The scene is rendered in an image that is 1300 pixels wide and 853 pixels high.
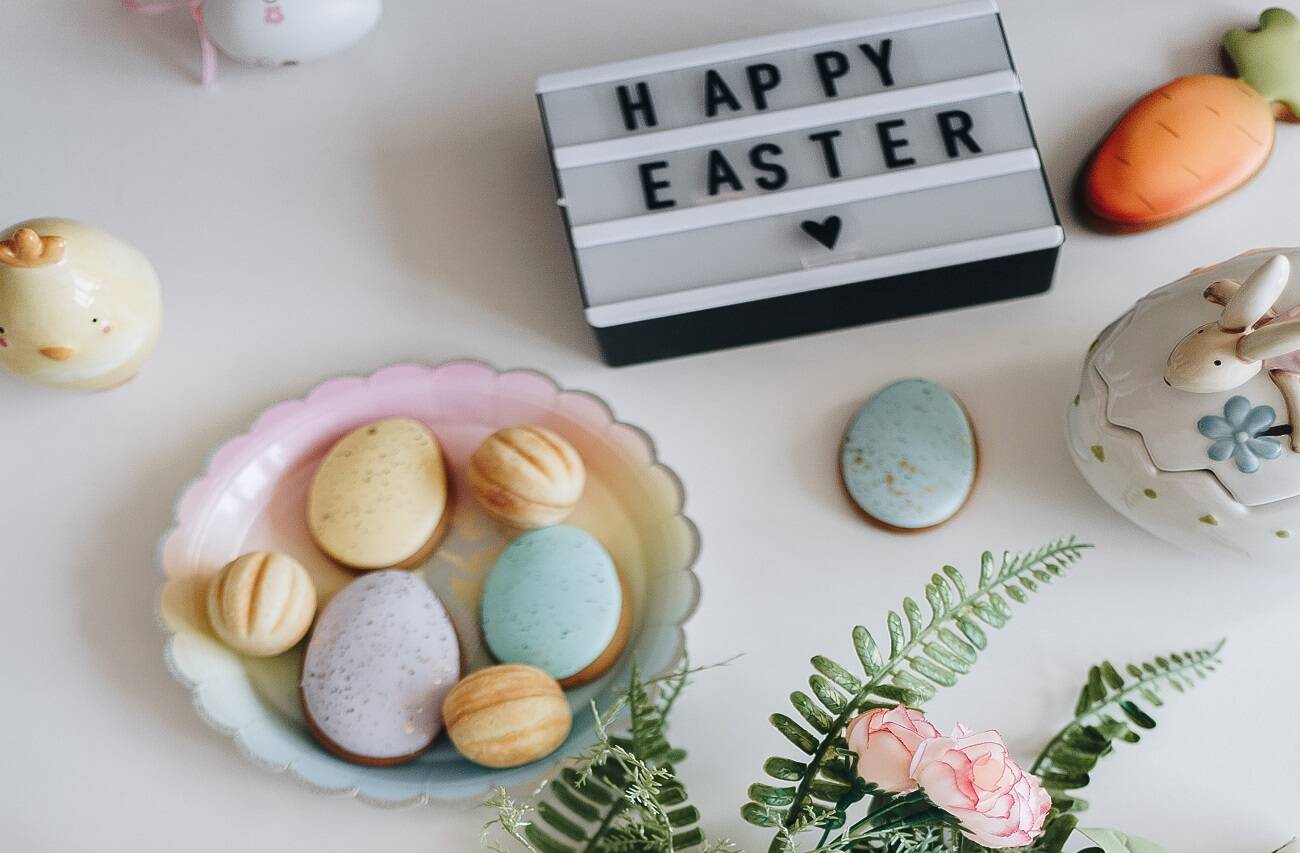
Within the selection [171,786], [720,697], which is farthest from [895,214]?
[171,786]

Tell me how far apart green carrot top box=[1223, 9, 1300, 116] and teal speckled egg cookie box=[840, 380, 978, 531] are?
0.29m

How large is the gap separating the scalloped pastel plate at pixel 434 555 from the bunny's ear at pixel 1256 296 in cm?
29

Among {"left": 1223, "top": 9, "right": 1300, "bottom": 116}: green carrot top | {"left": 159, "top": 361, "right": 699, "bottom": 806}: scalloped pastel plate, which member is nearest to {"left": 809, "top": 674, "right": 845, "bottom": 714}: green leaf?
{"left": 159, "top": 361, "right": 699, "bottom": 806}: scalloped pastel plate

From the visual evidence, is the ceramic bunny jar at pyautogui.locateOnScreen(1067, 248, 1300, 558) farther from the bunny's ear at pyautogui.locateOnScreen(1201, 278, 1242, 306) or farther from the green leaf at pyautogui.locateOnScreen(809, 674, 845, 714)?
the green leaf at pyautogui.locateOnScreen(809, 674, 845, 714)

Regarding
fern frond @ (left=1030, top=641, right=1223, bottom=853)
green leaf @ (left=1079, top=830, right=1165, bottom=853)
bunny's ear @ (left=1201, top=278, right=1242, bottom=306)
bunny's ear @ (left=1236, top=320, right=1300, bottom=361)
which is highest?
bunny's ear @ (left=1201, top=278, right=1242, bottom=306)

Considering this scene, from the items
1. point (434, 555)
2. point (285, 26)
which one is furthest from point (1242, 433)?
point (285, 26)

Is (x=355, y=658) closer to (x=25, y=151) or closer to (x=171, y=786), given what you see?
(x=171, y=786)

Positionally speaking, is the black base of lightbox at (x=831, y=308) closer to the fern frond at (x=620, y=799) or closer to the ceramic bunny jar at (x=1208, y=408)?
the ceramic bunny jar at (x=1208, y=408)

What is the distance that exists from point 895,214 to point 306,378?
0.37 meters

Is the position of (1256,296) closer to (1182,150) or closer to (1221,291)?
(1221,291)

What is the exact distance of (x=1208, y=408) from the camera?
545 mm

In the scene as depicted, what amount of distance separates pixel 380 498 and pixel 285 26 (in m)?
0.31

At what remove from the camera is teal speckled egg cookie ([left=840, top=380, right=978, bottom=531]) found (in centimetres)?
67

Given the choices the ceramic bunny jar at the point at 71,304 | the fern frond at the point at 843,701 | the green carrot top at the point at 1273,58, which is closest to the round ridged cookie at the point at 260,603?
the ceramic bunny jar at the point at 71,304
